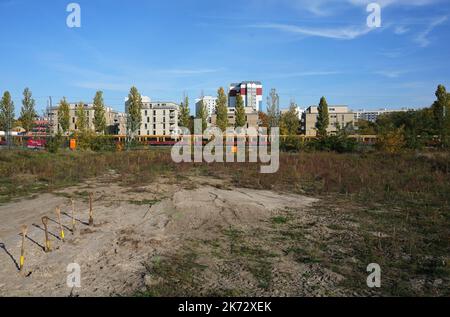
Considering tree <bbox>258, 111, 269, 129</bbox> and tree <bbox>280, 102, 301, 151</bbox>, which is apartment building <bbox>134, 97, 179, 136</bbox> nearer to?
tree <bbox>258, 111, 269, 129</bbox>

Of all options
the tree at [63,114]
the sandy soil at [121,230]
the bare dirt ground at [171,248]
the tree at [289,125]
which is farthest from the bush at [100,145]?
the tree at [63,114]

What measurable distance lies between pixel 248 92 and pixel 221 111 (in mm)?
85619

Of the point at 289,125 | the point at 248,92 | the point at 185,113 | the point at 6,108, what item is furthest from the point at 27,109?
the point at 248,92

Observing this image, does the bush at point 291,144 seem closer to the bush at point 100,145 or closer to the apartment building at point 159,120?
the bush at point 100,145

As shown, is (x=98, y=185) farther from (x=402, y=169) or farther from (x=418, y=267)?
(x=402, y=169)

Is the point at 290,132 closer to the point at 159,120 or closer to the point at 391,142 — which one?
the point at 391,142

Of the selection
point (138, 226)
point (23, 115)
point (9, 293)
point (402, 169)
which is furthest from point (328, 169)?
point (23, 115)

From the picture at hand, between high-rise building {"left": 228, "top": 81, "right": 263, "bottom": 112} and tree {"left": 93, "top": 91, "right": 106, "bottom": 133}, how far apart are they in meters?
80.8

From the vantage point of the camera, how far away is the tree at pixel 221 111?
59281 mm

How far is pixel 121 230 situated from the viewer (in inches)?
321

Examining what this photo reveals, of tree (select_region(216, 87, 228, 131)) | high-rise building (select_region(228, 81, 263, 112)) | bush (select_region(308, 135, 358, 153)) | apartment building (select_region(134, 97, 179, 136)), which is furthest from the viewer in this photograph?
high-rise building (select_region(228, 81, 263, 112))

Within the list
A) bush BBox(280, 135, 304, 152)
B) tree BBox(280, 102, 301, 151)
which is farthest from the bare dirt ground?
tree BBox(280, 102, 301, 151)

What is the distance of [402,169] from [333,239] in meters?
14.8

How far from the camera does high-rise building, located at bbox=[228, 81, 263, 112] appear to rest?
5586 inches
